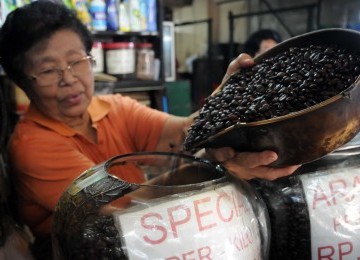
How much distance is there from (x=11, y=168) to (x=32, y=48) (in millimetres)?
372

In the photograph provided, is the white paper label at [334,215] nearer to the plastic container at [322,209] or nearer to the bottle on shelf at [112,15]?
the plastic container at [322,209]

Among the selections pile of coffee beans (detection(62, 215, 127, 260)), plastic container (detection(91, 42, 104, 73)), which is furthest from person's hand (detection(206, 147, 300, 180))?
plastic container (detection(91, 42, 104, 73))

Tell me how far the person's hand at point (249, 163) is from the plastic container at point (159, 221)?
0.10 feet

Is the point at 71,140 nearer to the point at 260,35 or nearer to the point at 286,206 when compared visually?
the point at 286,206

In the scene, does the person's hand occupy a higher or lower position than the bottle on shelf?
lower

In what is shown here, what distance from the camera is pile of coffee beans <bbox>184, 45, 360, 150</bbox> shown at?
0.58 meters

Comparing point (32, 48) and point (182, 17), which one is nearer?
point (32, 48)

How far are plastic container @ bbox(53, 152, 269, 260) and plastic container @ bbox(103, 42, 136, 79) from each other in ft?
6.54

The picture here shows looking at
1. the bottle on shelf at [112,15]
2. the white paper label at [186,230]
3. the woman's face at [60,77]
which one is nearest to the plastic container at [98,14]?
the bottle on shelf at [112,15]

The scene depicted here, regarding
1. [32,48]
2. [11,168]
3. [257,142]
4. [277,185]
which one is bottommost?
[11,168]

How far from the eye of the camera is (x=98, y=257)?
21.3 inches

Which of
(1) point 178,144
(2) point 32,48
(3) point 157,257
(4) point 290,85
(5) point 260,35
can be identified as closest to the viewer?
(3) point 157,257

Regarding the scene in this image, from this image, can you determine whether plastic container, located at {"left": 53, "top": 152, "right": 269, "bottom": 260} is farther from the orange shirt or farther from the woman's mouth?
the woman's mouth

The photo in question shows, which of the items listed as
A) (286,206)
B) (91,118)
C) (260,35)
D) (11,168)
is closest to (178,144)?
(91,118)
